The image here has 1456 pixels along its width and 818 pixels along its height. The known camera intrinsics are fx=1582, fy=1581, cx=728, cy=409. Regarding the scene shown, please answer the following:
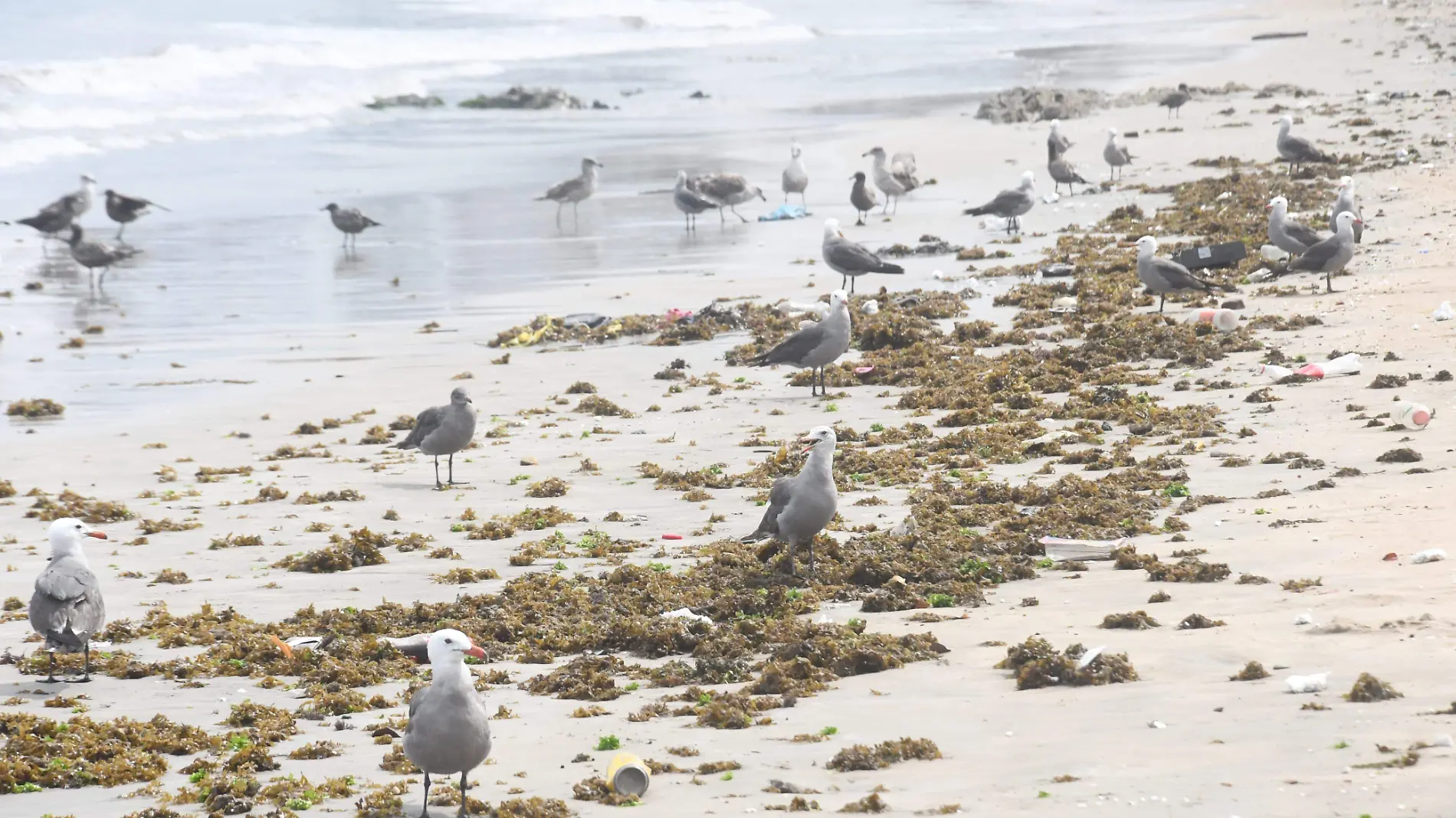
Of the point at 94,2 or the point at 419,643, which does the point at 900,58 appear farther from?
the point at 419,643

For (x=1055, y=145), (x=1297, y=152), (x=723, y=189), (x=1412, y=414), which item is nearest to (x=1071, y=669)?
(x=1412, y=414)

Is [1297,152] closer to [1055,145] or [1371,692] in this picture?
[1055,145]

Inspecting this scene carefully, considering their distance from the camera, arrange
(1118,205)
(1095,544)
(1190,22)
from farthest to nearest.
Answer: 1. (1190,22)
2. (1118,205)
3. (1095,544)

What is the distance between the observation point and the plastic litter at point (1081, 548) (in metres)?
9.00

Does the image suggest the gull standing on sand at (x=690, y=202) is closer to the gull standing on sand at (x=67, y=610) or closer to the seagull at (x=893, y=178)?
the seagull at (x=893, y=178)

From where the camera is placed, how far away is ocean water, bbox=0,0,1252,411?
20.9 metres

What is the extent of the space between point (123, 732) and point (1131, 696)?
172 inches

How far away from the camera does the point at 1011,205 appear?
74.6 ft

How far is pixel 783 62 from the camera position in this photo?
A: 62.0m

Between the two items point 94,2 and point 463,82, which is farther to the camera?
point 94,2

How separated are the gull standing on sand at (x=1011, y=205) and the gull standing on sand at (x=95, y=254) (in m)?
12.5

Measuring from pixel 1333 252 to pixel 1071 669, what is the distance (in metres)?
11.1

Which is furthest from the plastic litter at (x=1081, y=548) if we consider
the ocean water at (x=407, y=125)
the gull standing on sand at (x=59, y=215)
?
the gull standing on sand at (x=59, y=215)

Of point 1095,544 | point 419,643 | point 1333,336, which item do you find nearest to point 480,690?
point 419,643
